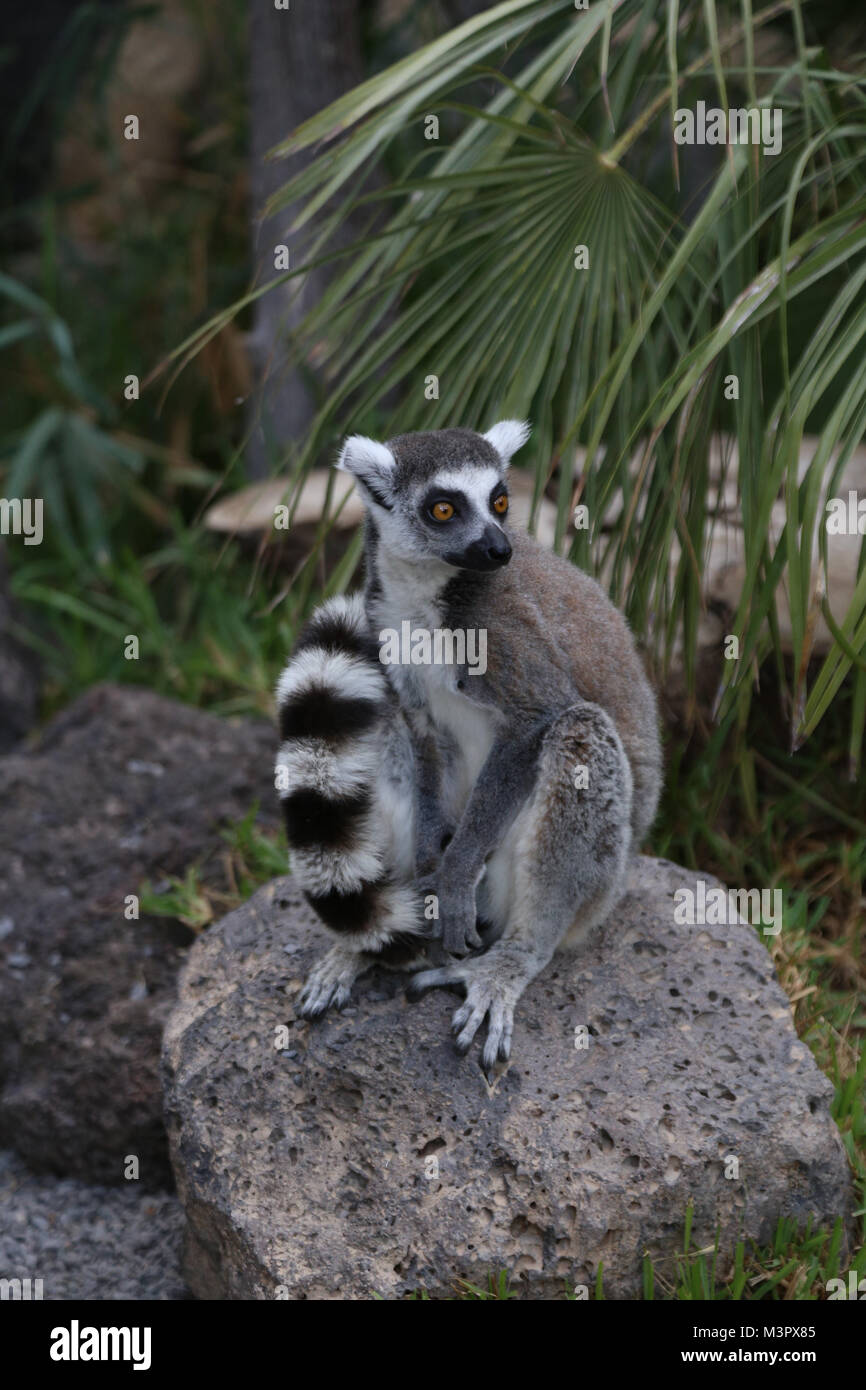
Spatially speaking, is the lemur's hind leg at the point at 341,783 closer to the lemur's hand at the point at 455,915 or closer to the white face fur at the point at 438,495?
the lemur's hand at the point at 455,915

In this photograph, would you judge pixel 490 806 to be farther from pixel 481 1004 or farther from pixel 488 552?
pixel 488 552

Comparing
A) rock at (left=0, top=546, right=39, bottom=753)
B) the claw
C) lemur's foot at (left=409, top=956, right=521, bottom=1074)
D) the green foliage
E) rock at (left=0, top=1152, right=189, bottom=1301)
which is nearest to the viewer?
lemur's foot at (left=409, top=956, right=521, bottom=1074)

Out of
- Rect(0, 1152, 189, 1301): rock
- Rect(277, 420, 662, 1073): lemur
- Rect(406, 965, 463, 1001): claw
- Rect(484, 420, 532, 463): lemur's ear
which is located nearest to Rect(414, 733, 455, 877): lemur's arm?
Rect(277, 420, 662, 1073): lemur

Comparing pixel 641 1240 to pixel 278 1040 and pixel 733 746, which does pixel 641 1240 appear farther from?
pixel 733 746

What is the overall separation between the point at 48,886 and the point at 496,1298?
247 centimetres

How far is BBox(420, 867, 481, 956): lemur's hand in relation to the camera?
9.82ft

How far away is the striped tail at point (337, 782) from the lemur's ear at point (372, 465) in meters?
0.29

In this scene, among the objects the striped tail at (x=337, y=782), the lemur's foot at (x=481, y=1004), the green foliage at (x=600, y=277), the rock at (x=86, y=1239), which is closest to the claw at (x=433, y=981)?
the lemur's foot at (x=481, y=1004)

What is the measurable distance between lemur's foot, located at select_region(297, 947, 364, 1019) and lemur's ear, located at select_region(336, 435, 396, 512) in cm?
108

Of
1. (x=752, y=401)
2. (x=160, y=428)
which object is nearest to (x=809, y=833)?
(x=752, y=401)

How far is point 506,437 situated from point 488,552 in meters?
0.45

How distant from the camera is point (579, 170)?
12.2 feet

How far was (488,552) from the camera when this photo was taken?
2.80 m

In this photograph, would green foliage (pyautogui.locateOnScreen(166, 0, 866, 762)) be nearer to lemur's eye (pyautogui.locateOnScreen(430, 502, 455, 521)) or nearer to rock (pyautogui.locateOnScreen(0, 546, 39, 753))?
lemur's eye (pyautogui.locateOnScreen(430, 502, 455, 521))
